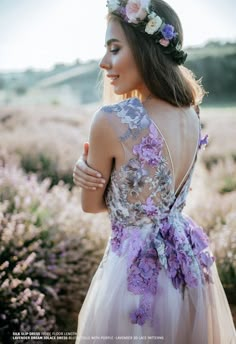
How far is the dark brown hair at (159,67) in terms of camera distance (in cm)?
190

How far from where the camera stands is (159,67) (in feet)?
6.27

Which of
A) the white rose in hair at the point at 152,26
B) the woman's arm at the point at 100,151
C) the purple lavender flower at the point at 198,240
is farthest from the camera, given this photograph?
the purple lavender flower at the point at 198,240

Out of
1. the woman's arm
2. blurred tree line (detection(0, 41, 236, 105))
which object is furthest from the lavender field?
blurred tree line (detection(0, 41, 236, 105))

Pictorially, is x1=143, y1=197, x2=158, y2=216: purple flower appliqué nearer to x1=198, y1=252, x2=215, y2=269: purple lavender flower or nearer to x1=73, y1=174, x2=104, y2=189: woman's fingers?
x1=73, y1=174, x2=104, y2=189: woman's fingers

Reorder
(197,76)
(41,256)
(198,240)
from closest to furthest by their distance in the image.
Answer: (198,240) < (41,256) < (197,76)

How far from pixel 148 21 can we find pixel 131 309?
1.20 metres

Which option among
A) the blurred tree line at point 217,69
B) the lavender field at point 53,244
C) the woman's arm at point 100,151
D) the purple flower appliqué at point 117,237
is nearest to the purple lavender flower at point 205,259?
the purple flower appliqué at point 117,237

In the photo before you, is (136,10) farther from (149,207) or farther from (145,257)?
(145,257)

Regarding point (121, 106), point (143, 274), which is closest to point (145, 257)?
point (143, 274)

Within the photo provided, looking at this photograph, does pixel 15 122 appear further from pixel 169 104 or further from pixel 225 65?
pixel 225 65

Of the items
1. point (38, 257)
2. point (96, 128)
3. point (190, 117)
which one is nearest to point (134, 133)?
point (96, 128)

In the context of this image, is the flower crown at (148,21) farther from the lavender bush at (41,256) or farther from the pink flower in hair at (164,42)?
the lavender bush at (41,256)

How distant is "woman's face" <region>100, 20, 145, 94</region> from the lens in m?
1.92

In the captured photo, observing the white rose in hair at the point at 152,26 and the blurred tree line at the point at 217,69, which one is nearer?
the white rose in hair at the point at 152,26
